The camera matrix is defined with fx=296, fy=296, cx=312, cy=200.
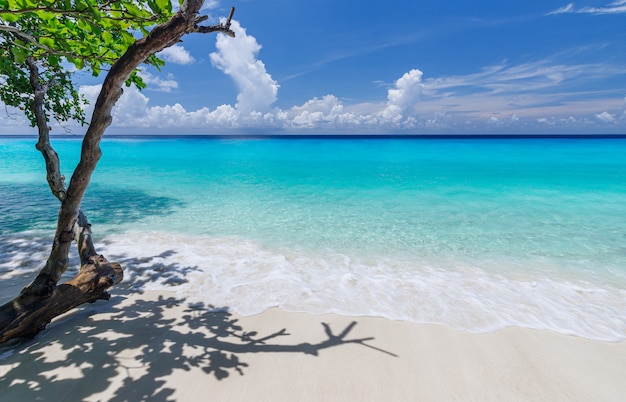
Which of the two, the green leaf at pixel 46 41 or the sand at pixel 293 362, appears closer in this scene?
the sand at pixel 293 362

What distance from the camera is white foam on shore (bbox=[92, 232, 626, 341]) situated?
214 inches

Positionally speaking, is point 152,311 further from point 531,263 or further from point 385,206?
point 385,206

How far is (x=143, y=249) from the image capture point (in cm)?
868

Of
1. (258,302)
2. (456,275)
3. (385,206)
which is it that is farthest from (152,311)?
(385,206)

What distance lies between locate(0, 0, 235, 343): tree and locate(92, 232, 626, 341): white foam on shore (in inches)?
66.5

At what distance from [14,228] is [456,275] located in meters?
14.4

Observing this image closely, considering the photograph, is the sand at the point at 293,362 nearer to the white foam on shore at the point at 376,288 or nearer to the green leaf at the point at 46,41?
the white foam on shore at the point at 376,288

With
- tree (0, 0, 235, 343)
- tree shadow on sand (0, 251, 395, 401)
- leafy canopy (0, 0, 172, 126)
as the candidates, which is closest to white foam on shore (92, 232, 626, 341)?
tree shadow on sand (0, 251, 395, 401)

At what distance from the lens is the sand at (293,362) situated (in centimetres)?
360

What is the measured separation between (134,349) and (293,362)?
90.4 inches

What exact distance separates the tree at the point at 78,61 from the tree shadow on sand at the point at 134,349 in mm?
415

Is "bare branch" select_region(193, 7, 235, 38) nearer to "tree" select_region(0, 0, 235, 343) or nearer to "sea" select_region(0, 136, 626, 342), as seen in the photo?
"tree" select_region(0, 0, 235, 343)

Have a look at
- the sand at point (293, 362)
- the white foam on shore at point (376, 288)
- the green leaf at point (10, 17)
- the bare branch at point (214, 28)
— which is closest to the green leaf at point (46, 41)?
the green leaf at point (10, 17)

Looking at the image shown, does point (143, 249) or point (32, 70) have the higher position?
point (32, 70)
